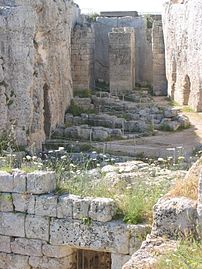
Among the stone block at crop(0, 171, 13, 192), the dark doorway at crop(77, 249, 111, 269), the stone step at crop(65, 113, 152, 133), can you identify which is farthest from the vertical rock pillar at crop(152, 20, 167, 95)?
→ the stone block at crop(0, 171, 13, 192)

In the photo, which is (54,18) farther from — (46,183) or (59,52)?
(46,183)

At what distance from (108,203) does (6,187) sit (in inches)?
58.2

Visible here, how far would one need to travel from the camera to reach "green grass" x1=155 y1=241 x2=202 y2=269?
579 cm

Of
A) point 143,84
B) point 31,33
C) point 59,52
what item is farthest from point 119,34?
point 31,33

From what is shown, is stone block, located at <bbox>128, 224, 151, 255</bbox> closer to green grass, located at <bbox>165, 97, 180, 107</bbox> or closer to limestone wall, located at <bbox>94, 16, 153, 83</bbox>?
green grass, located at <bbox>165, 97, 180, 107</bbox>

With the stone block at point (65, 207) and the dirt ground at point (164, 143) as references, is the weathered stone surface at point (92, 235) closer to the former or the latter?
the stone block at point (65, 207)

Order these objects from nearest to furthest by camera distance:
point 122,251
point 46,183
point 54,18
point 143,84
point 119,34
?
point 122,251, point 46,183, point 54,18, point 119,34, point 143,84

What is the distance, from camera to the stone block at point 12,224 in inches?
332

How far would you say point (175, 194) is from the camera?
7.00 m

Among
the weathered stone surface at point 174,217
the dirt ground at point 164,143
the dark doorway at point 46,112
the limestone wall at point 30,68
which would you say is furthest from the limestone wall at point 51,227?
the dark doorway at point 46,112

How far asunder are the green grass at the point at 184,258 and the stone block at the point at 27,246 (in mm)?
2669

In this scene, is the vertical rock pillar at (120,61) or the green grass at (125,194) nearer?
the green grass at (125,194)

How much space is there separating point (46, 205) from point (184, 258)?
9.02 feet

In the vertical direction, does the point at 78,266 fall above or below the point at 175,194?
below
